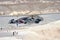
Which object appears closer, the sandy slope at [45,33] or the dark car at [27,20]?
the sandy slope at [45,33]

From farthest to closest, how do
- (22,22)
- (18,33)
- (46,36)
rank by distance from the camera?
(22,22) → (18,33) → (46,36)

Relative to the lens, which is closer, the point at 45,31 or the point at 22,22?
the point at 45,31

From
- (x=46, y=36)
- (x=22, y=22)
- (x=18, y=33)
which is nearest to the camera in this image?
(x=46, y=36)

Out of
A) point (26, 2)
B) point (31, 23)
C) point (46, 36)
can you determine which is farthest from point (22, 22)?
point (46, 36)

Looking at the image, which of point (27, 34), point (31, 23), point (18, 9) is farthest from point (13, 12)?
point (27, 34)

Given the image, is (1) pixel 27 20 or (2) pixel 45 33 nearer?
(2) pixel 45 33

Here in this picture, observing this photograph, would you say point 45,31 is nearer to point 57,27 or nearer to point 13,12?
point 57,27

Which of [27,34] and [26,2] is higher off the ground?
[26,2]

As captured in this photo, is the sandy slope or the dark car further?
the dark car

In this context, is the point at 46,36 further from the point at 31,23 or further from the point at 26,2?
the point at 26,2
